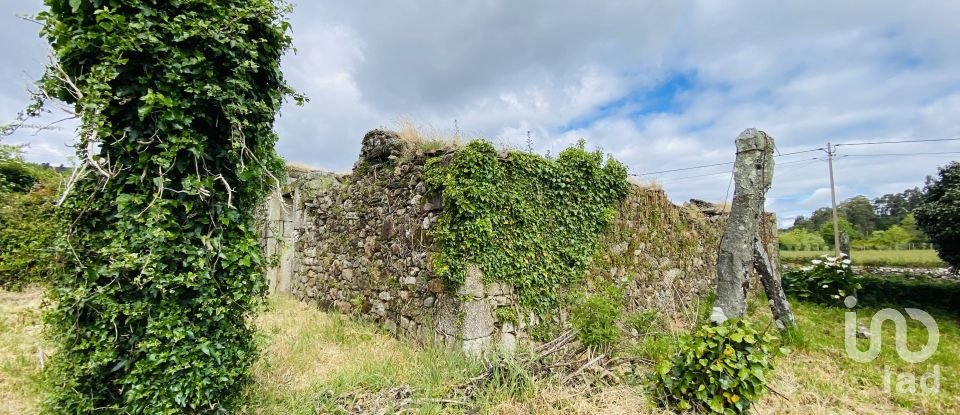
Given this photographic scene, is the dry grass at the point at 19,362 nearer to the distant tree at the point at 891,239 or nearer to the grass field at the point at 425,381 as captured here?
the grass field at the point at 425,381

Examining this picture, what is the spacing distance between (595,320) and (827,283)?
715cm

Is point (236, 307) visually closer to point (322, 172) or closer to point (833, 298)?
point (322, 172)

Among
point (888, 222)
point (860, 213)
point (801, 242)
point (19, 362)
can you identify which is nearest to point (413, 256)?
point (19, 362)

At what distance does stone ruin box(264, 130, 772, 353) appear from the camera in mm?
4598

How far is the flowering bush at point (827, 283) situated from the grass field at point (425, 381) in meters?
2.71

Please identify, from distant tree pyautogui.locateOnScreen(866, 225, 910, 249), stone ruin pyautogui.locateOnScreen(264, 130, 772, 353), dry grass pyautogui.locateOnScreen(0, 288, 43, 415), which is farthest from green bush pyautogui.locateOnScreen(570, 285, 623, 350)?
distant tree pyautogui.locateOnScreen(866, 225, 910, 249)

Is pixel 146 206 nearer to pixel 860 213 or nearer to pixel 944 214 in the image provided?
pixel 944 214


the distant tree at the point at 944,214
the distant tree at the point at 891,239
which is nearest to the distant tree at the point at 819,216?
the distant tree at the point at 891,239

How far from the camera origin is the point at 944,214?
793cm

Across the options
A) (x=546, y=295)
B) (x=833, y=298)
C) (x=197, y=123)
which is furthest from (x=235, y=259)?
(x=833, y=298)

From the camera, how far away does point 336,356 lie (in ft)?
14.1

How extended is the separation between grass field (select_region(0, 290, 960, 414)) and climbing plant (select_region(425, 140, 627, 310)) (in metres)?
1.10

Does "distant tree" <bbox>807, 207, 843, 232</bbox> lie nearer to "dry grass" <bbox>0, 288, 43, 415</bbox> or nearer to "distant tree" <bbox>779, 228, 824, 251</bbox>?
"distant tree" <bbox>779, 228, 824, 251</bbox>

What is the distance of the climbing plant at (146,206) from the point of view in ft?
7.75
